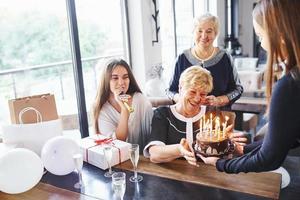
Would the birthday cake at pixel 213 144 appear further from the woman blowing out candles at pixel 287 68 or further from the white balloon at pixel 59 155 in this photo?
the white balloon at pixel 59 155

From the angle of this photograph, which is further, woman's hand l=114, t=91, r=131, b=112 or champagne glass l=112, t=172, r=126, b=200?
woman's hand l=114, t=91, r=131, b=112

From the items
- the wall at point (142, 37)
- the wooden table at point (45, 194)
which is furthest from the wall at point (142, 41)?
the wooden table at point (45, 194)

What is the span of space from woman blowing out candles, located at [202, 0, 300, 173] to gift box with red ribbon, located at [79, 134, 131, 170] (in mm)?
824

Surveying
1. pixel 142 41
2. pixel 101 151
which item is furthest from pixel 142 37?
pixel 101 151

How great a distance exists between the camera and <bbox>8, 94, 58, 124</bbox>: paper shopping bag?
1801mm

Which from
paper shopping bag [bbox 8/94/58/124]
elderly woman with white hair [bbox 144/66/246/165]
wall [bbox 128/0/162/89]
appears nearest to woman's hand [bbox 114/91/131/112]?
elderly woman with white hair [bbox 144/66/246/165]

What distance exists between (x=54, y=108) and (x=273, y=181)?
128cm

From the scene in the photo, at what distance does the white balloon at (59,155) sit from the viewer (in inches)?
64.1

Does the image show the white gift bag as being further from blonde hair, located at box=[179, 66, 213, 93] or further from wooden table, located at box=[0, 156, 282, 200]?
blonde hair, located at box=[179, 66, 213, 93]

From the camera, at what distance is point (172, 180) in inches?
58.6

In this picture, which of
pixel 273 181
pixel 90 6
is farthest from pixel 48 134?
pixel 90 6

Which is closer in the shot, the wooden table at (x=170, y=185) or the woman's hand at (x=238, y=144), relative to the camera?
the wooden table at (x=170, y=185)

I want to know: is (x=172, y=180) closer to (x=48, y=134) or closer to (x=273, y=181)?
(x=273, y=181)

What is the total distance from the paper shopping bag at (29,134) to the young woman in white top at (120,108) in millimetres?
395
